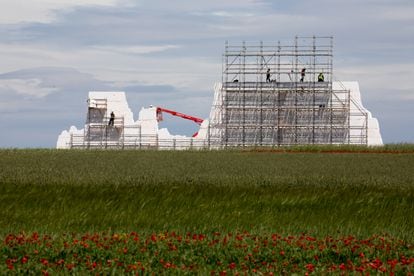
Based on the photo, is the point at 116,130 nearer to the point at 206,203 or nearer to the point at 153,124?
the point at 153,124

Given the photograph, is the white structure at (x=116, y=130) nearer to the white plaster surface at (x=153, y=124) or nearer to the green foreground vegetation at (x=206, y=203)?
the white plaster surface at (x=153, y=124)

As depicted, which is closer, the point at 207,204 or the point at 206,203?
the point at 207,204

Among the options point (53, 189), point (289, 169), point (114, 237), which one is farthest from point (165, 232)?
point (289, 169)

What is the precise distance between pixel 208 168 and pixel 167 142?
127 feet

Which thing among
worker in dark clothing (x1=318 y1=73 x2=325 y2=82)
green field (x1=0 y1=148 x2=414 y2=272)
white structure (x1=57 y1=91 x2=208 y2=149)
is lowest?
green field (x1=0 y1=148 x2=414 y2=272)

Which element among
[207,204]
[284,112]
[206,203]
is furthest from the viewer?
[284,112]

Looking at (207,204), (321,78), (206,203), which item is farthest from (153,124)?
→ (207,204)

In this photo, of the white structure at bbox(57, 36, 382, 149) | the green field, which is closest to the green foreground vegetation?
the green field

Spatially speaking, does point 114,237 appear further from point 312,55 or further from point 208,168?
point 312,55

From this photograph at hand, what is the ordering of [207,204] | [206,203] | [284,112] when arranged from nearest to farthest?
[207,204]
[206,203]
[284,112]

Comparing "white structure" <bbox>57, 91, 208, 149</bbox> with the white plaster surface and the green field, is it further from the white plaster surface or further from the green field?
the green field

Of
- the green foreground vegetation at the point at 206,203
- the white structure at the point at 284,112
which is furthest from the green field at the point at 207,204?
the white structure at the point at 284,112

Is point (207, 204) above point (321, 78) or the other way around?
the other way around

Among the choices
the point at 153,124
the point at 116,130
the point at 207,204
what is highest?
the point at 153,124
